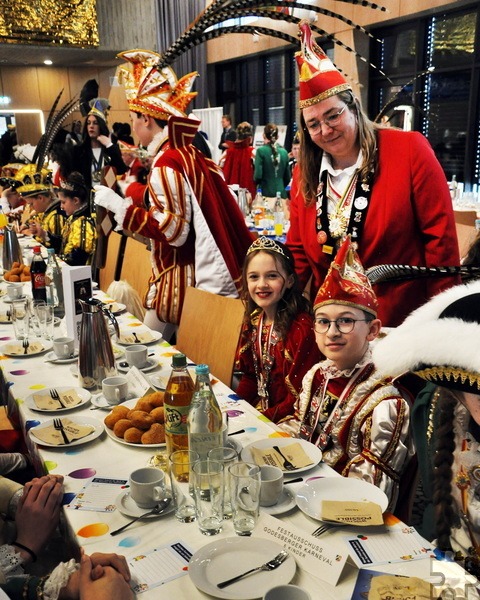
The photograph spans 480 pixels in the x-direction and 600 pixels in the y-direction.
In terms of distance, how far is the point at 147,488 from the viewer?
122 centimetres

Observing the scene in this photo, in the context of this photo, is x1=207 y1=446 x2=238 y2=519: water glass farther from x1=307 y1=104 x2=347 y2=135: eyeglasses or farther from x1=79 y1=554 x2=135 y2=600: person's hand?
x1=307 y1=104 x2=347 y2=135: eyeglasses

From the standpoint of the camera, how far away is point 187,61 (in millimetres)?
12969

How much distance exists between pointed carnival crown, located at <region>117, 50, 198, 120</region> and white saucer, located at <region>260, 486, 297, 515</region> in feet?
7.84

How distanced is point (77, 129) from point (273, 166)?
181 inches

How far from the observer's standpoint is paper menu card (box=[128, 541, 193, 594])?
1.03 m

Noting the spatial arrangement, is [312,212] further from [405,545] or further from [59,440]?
[405,545]

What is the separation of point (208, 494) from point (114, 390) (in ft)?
2.31

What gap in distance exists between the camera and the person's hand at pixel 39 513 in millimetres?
1295

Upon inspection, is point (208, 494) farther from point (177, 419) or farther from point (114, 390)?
point (114, 390)

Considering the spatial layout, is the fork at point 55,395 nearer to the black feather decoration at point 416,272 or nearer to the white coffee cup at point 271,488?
the white coffee cup at point 271,488

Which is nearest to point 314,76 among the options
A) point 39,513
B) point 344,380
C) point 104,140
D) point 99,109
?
point 344,380

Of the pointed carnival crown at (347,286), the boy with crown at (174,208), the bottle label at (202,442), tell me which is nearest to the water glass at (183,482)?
the bottle label at (202,442)

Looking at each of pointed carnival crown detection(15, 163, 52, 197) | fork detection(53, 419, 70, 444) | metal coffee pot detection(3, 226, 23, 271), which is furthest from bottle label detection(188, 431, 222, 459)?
pointed carnival crown detection(15, 163, 52, 197)

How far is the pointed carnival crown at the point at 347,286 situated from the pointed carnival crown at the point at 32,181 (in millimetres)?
3919
